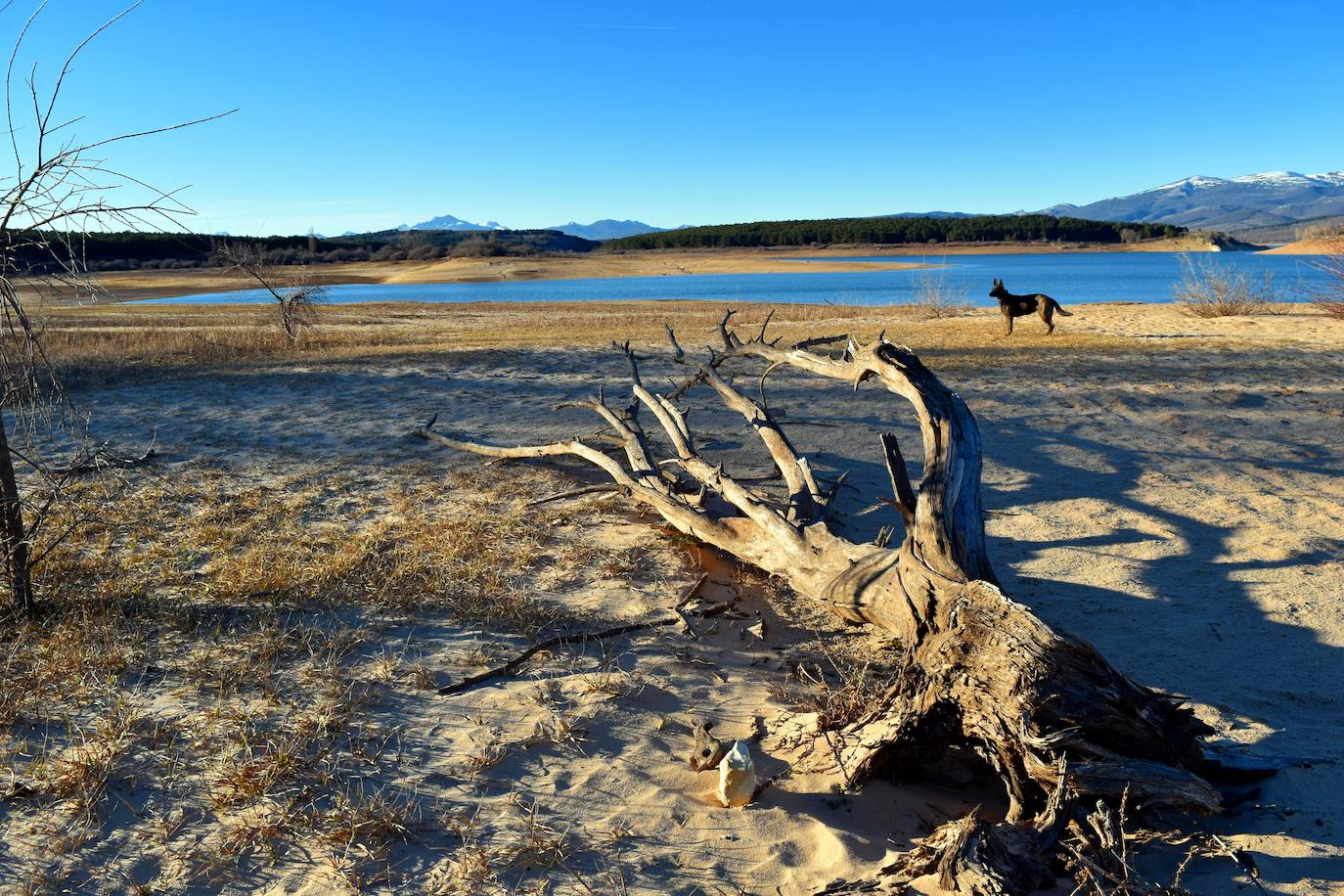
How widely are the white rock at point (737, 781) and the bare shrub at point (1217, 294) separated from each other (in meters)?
18.9

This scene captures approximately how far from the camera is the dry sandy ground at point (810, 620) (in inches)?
109

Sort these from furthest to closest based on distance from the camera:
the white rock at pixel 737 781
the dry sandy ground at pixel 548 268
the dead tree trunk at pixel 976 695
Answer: the dry sandy ground at pixel 548 268 < the white rock at pixel 737 781 < the dead tree trunk at pixel 976 695

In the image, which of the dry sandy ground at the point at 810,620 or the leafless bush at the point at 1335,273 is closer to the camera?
the dry sandy ground at the point at 810,620

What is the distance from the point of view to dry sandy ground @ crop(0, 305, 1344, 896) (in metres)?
2.77

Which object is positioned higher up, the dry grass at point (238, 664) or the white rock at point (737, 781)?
the dry grass at point (238, 664)

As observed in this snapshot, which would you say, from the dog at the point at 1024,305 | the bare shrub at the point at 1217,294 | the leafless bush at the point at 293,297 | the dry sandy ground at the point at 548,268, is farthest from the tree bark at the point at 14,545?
the dry sandy ground at the point at 548,268

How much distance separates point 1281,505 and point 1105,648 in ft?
9.56

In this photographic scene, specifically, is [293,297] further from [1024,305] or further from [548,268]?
[548,268]

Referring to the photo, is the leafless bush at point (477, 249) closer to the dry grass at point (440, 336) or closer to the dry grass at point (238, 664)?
the dry grass at point (440, 336)

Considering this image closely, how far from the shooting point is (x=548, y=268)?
75.2m

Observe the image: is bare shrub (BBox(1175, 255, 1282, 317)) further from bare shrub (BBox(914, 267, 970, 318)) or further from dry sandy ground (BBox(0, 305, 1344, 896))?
dry sandy ground (BBox(0, 305, 1344, 896))

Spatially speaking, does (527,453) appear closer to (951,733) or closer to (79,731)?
(79,731)

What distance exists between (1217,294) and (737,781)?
1996cm

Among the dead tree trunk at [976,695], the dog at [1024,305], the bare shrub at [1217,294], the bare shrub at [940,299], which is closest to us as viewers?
the dead tree trunk at [976,695]
